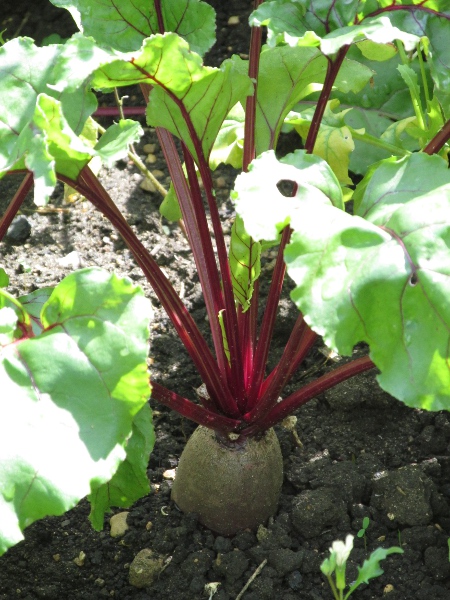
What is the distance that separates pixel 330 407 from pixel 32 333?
0.91 meters

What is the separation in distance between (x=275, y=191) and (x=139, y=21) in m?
0.64

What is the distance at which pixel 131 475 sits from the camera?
1.42 meters

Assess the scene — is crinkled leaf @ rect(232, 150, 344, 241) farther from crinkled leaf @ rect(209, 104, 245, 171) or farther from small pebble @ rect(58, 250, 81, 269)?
small pebble @ rect(58, 250, 81, 269)

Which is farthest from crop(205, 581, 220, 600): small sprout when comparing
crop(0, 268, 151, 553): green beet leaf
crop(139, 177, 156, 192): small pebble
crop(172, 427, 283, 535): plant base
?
crop(139, 177, 156, 192): small pebble

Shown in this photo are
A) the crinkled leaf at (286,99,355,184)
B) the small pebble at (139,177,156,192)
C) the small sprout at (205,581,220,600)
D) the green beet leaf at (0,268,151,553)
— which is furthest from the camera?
the small pebble at (139,177,156,192)

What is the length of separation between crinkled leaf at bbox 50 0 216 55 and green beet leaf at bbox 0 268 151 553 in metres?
0.66

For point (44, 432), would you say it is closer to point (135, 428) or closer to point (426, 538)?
point (135, 428)

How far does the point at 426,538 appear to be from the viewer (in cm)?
157

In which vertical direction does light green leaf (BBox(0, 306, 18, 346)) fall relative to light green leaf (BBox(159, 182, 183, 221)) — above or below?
above

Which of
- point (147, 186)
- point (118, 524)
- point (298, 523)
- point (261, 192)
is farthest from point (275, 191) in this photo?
point (147, 186)

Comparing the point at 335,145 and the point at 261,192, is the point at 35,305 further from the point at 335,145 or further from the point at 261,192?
the point at 335,145

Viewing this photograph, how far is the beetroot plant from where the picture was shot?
44.7 inches

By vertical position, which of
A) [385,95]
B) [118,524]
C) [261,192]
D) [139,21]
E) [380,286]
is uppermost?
[139,21]

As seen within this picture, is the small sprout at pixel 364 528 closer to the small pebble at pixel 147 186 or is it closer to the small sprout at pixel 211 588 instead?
the small sprout at pixel 211 588
